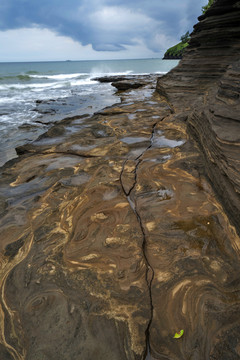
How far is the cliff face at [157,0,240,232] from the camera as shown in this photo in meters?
2.73

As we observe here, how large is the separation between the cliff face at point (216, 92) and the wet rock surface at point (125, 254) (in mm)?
39

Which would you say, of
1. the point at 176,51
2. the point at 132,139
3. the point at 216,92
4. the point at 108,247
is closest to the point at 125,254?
the point at 108,247

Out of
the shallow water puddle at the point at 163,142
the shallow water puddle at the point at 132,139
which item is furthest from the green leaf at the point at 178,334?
the shallow water puddle at the point at 132,139

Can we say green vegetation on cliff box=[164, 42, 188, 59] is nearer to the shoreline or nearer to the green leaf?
the shoreline

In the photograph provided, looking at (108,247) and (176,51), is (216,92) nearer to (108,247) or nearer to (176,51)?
(108,247)

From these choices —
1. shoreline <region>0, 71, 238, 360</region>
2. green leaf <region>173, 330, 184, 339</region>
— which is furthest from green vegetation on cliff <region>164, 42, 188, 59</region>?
green leaf <region>173, 330, 184, 339</region>

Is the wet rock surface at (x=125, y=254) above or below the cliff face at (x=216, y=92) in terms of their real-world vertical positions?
below

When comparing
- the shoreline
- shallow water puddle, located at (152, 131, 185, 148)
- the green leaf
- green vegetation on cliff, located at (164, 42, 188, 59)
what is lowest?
the green leaf

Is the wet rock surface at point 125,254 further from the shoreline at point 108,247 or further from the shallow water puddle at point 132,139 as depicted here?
the shallow water puddle at point 132,139

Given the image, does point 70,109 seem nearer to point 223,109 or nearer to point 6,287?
point 223,109

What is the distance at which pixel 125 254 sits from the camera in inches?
81.3

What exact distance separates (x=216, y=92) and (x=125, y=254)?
5.54 meters

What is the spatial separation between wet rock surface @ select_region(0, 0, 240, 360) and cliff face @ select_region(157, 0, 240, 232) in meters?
0.04

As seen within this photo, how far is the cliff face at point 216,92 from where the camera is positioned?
2.73 meters
